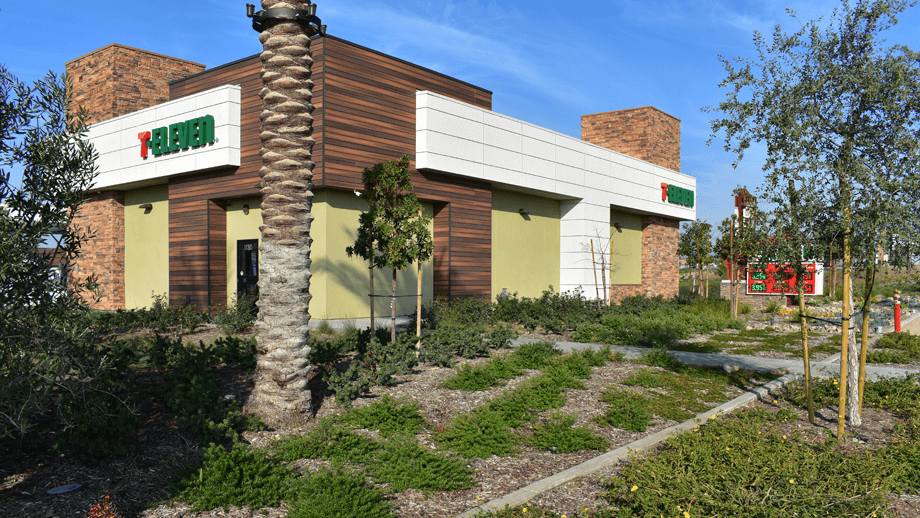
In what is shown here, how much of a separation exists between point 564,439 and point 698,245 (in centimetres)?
1967

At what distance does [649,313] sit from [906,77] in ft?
43.5

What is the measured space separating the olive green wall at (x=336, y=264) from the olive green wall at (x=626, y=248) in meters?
12.3

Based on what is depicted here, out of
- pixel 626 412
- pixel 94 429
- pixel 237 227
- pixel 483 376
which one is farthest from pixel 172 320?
pixel 626 412

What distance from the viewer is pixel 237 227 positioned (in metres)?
16.2

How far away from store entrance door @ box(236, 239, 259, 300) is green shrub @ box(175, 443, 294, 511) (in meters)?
11.7

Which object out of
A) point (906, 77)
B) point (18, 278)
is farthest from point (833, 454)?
point (18, 278)

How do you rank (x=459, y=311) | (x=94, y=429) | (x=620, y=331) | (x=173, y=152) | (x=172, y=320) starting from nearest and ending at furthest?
1. (x=94, y=429)
2. (x=172, y=320)
3. (x=620, y=331)
4. (x=459, y=311)
5. (x=173, y=152)

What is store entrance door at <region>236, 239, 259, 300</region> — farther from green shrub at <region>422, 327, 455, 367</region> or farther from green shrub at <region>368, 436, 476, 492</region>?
green shrub at <region>368, 436, 476, 492</region>

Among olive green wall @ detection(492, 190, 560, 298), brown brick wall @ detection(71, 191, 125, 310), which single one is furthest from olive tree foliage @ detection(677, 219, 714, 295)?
brown brick wall @ detection(71, 191, 125, 310)

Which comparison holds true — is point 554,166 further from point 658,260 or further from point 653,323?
point 658,260

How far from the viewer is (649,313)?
18.2 meters

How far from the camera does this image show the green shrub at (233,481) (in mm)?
4230

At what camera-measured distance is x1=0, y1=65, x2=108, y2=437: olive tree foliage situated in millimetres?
3842

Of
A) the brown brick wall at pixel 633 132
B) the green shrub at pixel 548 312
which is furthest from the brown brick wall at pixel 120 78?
the brown brick wall at pixel 633 132
